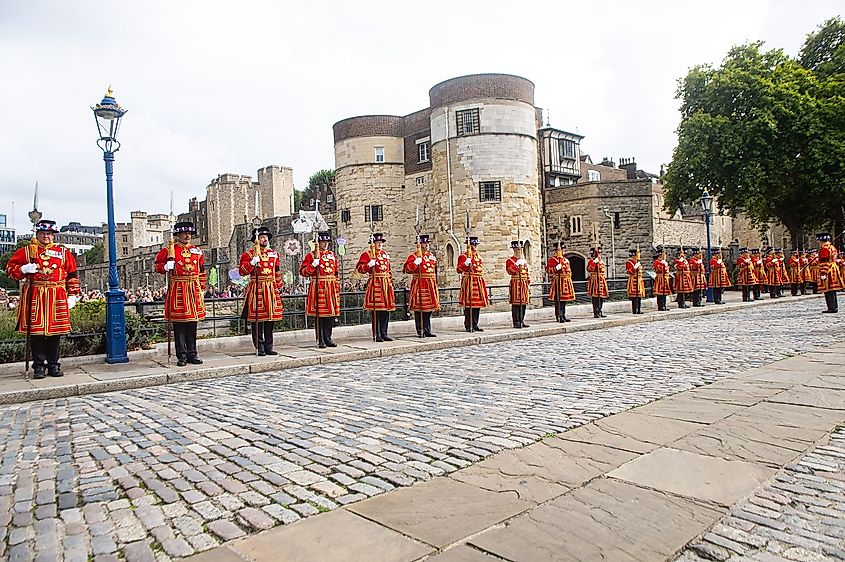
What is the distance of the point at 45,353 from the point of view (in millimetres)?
9156

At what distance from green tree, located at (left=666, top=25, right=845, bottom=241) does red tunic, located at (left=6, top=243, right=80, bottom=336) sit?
33.0m

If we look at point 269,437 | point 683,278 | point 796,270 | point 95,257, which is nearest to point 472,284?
point 269,437

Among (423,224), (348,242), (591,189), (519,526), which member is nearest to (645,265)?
(591,189)

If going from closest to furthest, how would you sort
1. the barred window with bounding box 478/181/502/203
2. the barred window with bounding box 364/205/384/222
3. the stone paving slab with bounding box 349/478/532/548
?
the stone paving slab with bounding box 349/478/532/548, the barred window with bounding box 478/181/502/203, the barred window with bounding box 364/205/384/222

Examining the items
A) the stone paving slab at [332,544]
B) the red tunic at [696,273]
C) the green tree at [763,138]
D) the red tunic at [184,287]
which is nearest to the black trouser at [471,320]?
the red tunic at [184,287]

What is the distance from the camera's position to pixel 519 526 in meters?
3.31

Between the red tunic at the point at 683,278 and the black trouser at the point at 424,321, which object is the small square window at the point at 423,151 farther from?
the black trouser at the point at 424,321

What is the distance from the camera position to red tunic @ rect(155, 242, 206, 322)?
32.7ft

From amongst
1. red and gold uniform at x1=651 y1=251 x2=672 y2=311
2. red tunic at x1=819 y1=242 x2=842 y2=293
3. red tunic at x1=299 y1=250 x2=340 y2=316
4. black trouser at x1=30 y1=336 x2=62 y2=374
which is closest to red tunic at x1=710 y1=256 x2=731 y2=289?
red and gold uniform at x1=651 y1=251 x2=672 y2=311

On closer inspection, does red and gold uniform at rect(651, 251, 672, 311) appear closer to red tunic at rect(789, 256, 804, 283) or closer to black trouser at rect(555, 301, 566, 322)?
black trouser at rect(555, 301, 566, 322)

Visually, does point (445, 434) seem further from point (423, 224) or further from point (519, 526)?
point (423, 224)

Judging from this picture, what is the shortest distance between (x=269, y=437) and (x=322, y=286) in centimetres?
720

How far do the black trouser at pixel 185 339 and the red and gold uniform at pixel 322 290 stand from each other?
2678mm

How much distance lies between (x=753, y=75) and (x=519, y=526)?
37.8 m
